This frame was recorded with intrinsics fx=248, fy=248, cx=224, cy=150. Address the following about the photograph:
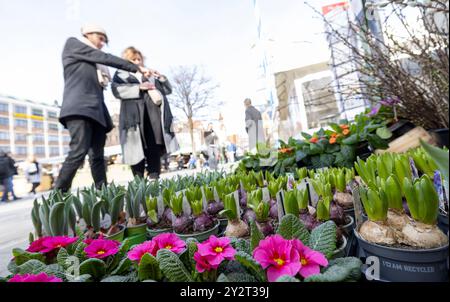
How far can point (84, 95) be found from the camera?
144 cm

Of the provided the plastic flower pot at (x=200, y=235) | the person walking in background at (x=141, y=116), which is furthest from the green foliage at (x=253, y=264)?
the person walking in background at (x=141, y=116)

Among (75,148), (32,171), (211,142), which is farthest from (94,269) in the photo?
(32,171)

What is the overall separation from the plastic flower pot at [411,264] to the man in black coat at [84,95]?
56.1 inches

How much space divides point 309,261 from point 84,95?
1494mm

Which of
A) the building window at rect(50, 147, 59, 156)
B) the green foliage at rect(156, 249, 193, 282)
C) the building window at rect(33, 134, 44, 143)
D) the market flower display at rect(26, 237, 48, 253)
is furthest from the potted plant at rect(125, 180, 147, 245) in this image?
the building window at rect(50, 147, 59, 156)

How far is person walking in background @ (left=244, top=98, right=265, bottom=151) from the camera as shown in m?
1.42

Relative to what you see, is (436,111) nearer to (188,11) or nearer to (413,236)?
(413,236)

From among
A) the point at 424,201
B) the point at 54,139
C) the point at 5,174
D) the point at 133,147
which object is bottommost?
the point at 424,201

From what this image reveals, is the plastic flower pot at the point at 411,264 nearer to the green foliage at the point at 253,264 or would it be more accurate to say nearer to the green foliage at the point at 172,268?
the green foliage at the point at 253,264

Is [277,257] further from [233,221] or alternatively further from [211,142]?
[211,142]

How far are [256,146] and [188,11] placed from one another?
52.6 inches

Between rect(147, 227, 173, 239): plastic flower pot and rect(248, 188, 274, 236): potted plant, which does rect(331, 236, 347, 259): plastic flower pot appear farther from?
rect(147, 227, 173, 239): plastic flower pot
